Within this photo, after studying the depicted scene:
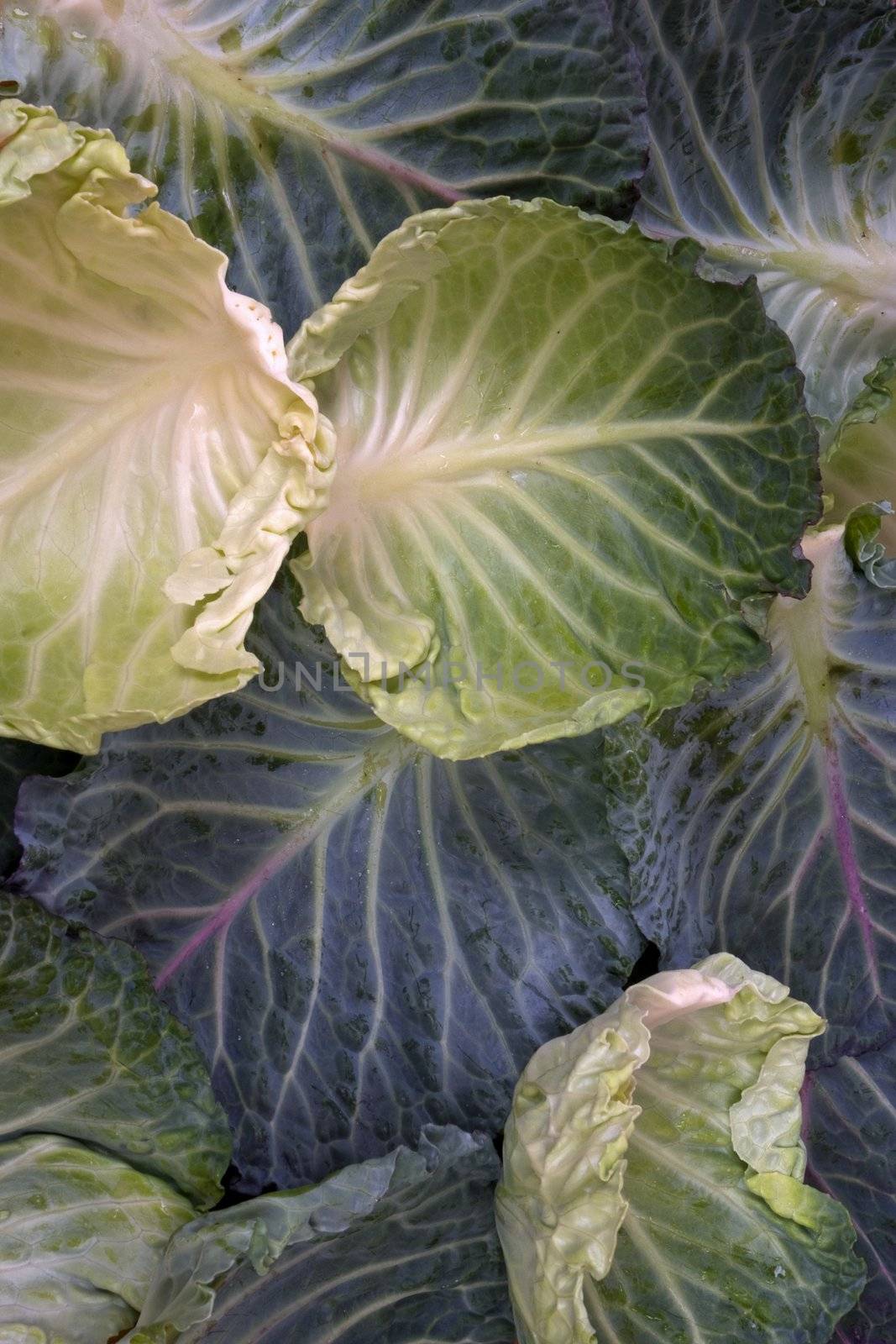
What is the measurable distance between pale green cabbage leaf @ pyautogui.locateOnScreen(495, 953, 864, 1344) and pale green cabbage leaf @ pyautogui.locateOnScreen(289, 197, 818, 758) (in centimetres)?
40

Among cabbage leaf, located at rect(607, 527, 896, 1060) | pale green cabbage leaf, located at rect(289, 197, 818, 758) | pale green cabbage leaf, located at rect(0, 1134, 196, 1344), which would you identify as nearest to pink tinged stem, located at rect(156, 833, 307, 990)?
pale green cabbage leaf, located at rect(0, 1134, 196, 1344)

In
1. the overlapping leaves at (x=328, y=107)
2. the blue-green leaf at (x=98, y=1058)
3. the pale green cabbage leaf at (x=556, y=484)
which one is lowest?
the blue-green leaf at (x=98, y=1058)

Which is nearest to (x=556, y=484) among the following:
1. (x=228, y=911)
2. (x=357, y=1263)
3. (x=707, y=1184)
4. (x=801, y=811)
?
(x=801, y=811)

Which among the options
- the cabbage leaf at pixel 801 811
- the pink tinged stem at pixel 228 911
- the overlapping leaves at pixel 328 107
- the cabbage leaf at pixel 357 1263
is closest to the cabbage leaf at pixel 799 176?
the overlapping leaves at pixel 328 107

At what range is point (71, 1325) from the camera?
4.53 feet

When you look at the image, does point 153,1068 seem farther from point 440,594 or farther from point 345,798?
point 440,594

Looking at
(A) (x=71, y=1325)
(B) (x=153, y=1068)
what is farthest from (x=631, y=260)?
(A) (x=71, y=1325)

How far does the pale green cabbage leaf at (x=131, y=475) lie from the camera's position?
1227 mm

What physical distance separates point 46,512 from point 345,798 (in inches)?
21.2

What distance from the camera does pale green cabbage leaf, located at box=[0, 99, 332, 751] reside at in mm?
1227

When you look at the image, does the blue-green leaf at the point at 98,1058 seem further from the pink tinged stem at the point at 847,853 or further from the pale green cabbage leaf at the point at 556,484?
the pink tinged stem at the point at 847,853

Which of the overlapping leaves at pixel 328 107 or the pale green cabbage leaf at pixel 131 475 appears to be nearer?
the pale green cabbage leaf at pixel 131 475

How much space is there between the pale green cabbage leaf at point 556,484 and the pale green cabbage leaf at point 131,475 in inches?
5.2

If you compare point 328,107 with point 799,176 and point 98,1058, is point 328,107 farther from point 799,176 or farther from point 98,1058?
point 98,1058
